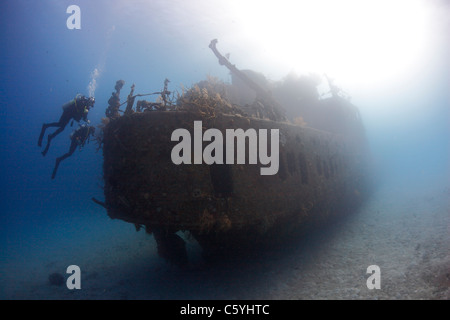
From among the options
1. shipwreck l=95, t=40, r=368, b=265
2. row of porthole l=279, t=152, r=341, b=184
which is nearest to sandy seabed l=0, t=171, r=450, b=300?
shipwreck l=95, t=40, r=368, b=265

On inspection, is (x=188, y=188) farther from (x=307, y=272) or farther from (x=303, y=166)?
(x=303, y=166)

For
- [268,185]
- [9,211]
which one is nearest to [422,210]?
[268,185]

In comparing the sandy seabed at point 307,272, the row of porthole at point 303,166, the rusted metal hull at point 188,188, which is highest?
the row of porthole at point 303,166

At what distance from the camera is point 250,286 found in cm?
511

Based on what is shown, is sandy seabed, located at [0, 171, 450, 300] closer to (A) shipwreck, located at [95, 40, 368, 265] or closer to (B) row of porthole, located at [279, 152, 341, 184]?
(A) shipwreck, located at [95, 40, 368, 265]

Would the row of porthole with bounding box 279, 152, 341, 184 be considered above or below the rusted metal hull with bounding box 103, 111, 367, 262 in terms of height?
above

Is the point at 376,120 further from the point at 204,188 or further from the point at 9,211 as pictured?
the point at 9,211

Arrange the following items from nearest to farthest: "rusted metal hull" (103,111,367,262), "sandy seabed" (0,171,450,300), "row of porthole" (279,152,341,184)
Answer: "sandy seabed" (0,171,450,300), "rusted metal hull" (103,111,367,262), "row of porthole" (279,152,341,184)

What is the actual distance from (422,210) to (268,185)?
1020cm

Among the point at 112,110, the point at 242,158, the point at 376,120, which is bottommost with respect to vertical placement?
the point at 242,158

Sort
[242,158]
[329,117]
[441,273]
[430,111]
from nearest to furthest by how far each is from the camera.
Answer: [441,273] < [242,158] < [329,117] < [430,111]

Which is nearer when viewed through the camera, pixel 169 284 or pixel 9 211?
pixel 169 284

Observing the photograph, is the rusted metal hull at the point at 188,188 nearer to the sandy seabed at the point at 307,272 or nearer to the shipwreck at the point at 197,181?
the shipwreck at the point at 197,181

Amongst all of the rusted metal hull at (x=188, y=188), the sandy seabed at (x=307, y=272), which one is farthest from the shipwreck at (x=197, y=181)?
Answer: the sandy seabed at (x=307, y=272)
